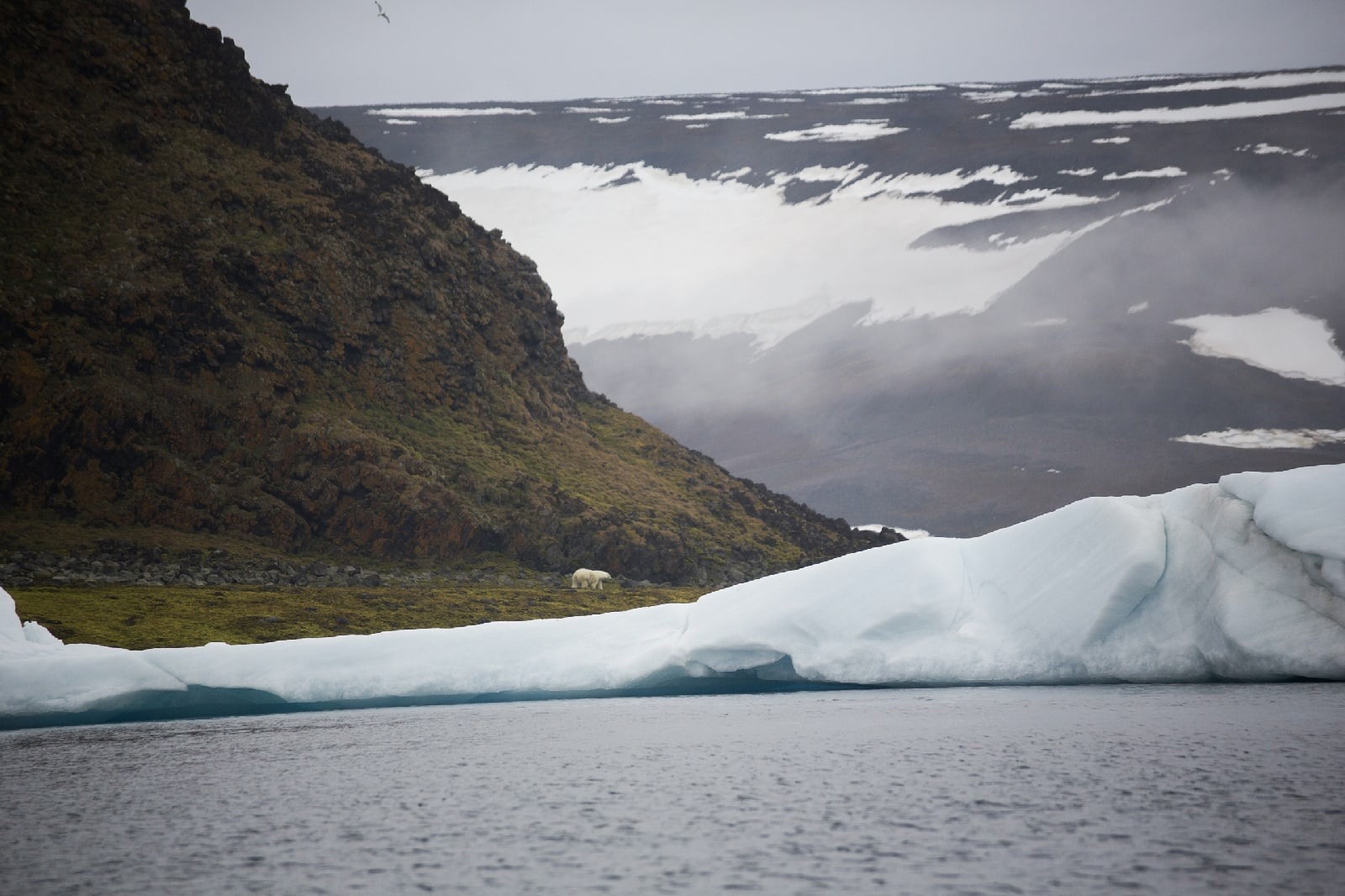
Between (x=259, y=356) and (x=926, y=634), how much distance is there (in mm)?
91185

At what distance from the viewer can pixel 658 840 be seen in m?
14.5

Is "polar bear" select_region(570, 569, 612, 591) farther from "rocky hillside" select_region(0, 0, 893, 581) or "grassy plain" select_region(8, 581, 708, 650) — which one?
"rocky hillside" select_region(0, 0, 893, 581)

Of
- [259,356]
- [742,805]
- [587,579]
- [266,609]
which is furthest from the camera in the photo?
[259,356]

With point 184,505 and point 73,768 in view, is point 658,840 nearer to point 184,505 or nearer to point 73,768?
point 73,768

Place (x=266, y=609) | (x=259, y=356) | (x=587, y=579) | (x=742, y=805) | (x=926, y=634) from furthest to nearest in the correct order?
(x=259, y=356) → (x=587, y=579) → (x=266, y=609) → (x=926, y=634) → (x=742, y=805)

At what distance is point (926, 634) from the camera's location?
30.3 meters

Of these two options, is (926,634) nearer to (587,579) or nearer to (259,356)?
(587,579)

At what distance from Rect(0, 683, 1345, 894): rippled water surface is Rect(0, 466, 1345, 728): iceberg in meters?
1.51

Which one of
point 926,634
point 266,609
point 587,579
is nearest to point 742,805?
point 926,634

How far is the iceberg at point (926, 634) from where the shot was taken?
27219 mm

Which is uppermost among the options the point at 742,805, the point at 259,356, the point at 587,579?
the point at 259,356

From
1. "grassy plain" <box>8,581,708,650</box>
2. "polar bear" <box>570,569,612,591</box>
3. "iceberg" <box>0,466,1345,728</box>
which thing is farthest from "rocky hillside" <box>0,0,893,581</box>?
"iceberg" <box>0,466,1345,728</box>

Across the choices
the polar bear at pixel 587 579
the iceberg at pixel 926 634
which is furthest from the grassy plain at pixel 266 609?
the iceberg at pixel 926 634

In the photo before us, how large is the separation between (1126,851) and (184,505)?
320 ft
